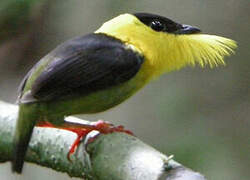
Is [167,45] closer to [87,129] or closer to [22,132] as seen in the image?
[87,129]

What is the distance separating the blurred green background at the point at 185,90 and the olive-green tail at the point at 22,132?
5.69 ft

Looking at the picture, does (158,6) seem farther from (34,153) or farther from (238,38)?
(34,153)

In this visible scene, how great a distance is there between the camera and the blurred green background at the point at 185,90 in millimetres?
5113

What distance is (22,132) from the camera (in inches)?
126

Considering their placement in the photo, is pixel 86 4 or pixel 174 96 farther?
pixel 86 4

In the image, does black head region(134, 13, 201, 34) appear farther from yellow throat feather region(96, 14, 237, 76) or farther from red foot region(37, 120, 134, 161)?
red foot region(37, 120, 134, 161)

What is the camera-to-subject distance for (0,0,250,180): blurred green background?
5.11m

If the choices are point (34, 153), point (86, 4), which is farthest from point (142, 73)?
point (86, 4)

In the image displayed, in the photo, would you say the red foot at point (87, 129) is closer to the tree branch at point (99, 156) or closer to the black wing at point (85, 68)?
the tree branch at point (99, 156)

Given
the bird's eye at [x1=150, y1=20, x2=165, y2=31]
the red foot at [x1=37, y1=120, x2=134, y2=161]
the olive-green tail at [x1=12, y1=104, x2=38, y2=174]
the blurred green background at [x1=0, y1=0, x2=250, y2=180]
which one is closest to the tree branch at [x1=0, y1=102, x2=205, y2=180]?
the red foot at [x1=37, y1=120, x2=134, y2=161]

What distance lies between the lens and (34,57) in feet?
20.3

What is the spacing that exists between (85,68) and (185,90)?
2.24 metres

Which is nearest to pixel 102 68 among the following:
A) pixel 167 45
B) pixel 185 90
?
pixel 167 45

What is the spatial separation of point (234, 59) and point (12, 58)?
191cm
